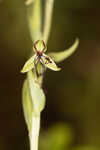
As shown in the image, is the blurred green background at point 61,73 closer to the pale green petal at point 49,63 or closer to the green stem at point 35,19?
the green stem at point 35,19

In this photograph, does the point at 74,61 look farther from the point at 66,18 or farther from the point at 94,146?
the point at 94,146

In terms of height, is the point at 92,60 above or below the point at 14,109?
above

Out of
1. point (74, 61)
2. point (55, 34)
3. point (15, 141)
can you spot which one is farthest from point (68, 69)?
point (15, 141)

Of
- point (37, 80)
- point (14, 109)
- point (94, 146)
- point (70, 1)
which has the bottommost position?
point (94, 146)

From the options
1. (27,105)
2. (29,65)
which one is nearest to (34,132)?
(27,105)

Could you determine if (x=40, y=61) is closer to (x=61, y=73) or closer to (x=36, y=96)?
(x=36, y=96)

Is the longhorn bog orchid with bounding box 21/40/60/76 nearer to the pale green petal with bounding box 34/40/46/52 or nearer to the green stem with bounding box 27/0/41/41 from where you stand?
the pale green petal with bounding box 34/40/46/52

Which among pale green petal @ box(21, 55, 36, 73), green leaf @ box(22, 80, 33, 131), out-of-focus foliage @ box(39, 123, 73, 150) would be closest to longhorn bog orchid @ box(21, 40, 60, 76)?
pale green petal @ box(21, 55, 36, 73)
